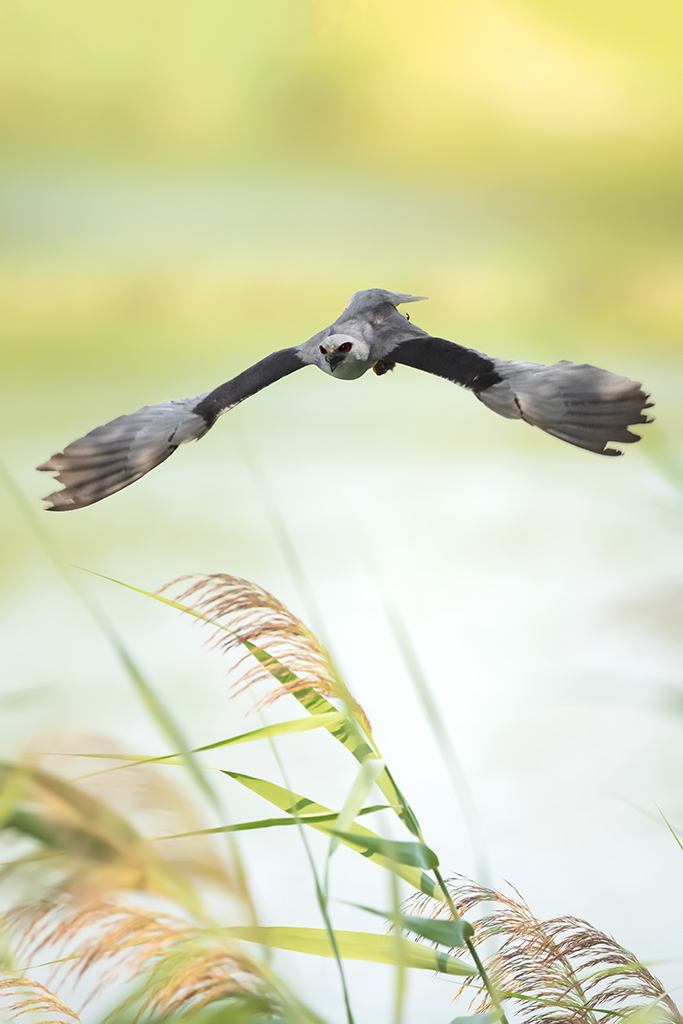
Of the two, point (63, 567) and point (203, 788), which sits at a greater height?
point (63, 567)

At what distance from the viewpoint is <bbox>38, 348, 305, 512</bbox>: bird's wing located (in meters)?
1.29

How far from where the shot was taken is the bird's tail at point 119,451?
1309 millimetres

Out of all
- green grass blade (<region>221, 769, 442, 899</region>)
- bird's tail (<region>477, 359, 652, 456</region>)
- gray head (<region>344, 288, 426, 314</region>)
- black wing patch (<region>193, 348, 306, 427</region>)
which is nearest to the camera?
green grass blade (<region>221, 769, 442, 899</region>)

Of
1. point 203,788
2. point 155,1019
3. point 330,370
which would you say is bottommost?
point 155,1019

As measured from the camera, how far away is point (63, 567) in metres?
0.43

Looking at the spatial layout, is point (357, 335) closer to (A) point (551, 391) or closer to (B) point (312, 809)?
(A) point (551, 391)

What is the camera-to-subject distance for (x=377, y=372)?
1.46 meters

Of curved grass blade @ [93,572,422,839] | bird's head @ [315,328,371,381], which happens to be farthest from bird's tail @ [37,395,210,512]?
curved grass blade @ [93,572,422,839]

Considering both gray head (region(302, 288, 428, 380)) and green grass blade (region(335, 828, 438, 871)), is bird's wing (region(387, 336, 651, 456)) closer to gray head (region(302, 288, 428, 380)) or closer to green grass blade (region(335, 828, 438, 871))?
gray head (region(302, 288, 428, 380))

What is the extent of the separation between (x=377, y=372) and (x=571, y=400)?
1.25ft

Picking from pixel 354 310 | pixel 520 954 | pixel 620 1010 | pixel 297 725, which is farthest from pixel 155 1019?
pixel 354 310

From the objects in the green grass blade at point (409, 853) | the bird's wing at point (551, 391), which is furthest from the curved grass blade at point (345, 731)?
the bird's wing at point (551, 391)

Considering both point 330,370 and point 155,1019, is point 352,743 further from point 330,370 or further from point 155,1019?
point 330,370

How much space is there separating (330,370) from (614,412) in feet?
1.34
